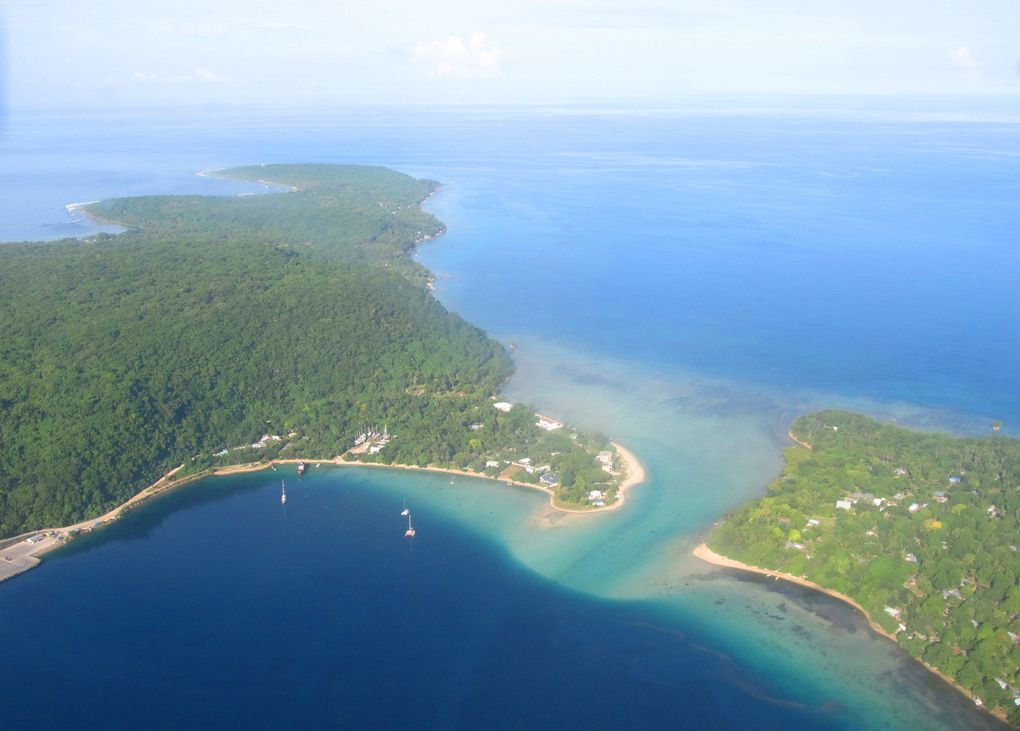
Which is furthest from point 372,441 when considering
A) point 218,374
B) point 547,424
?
point 218,374

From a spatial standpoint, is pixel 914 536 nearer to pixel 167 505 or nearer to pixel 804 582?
pixel 804 582

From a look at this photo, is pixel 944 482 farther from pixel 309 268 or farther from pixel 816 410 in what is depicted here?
pixel 309 268

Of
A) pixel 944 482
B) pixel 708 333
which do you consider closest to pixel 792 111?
pixel 708 333

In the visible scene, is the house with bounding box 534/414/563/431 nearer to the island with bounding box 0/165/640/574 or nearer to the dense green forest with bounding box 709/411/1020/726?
the island with bounding box 0/165/640/574

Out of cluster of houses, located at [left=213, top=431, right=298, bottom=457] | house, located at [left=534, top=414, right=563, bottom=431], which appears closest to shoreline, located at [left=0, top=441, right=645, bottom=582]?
cluster of houses, located at [left=213, top=431, right=298, bottom=457]

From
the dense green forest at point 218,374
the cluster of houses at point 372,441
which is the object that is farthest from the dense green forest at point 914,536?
the cluster of houses at point 372,441

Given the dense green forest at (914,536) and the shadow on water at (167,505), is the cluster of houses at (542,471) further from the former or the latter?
the shadow on water at (167,505)
